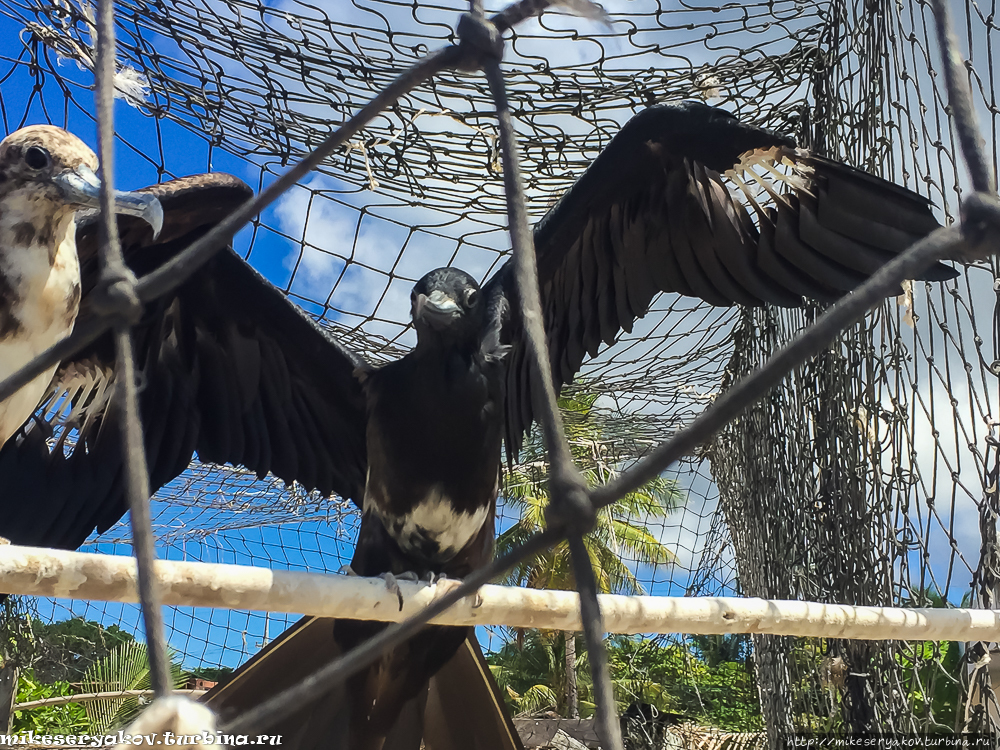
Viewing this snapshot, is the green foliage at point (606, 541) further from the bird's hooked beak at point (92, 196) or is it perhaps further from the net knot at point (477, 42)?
A: the net knot at point (477, 42)

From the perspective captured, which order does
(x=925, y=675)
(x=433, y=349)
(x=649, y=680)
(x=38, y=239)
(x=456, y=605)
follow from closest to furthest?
(x=456, y=605)
(x=38, y=239)
(x=433, y=349)
(x=925, y=675)
(x=649, y=680)

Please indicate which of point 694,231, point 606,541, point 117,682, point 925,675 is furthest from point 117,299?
point 606,541

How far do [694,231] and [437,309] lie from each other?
65 cm

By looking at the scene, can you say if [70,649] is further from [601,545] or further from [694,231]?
[694,231]

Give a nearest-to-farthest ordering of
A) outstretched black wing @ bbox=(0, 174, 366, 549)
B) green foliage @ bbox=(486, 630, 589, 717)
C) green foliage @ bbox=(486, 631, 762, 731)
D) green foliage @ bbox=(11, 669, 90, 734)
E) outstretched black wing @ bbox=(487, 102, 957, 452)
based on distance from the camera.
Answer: outstretched black wing @ bbox=(487, 102, 957, 452)
outstretched black wing @ bbox=(0, 174, 366, 549)
green foliage @ bbox=(11, 669, 90, 734)
green foliage @ bbox=(486, 631, 762, 731)
green foliage @ bbox=(486, 630, 589, 717)

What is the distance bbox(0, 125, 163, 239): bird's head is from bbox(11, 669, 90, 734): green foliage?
16.7ft

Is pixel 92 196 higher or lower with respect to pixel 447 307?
higher

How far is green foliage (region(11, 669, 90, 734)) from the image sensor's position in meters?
5.61

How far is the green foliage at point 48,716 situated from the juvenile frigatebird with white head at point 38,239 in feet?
16.6

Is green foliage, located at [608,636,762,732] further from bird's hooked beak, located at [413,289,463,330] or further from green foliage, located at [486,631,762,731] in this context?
bird's hooked beak, located at [413,289,463,330]

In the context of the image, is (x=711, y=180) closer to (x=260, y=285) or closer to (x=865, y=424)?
(x=865, y=424)

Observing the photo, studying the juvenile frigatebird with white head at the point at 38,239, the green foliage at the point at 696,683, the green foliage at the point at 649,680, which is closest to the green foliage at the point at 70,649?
the green foliage at the point at 649,680

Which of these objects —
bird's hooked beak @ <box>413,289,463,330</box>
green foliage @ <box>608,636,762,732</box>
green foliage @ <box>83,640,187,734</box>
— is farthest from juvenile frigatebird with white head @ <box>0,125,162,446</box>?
green foliage @ <box>608,636,762,732</box>

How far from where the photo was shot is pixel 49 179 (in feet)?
4.28
